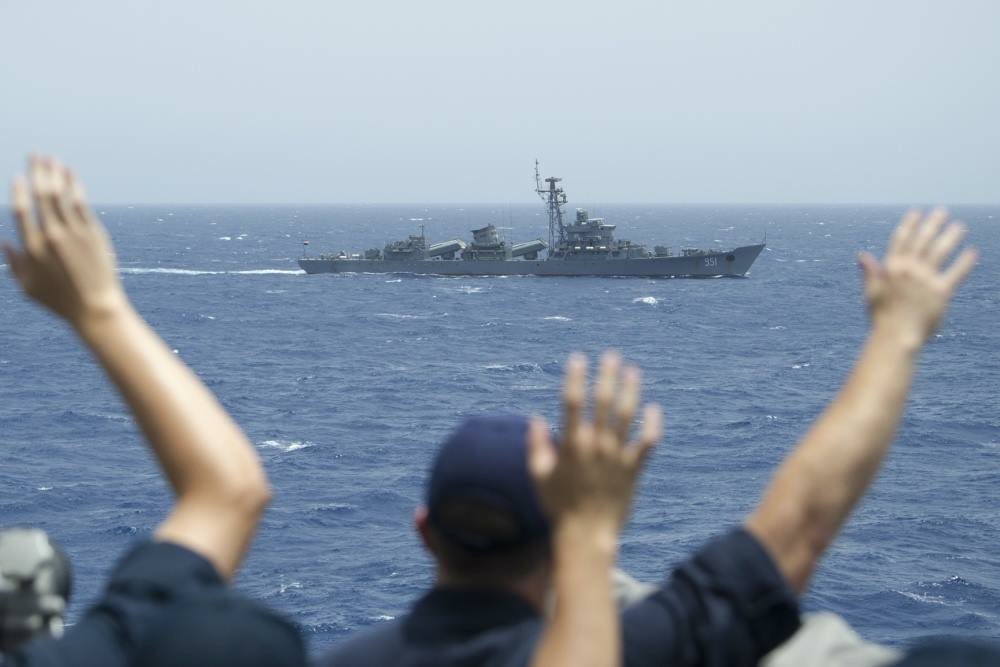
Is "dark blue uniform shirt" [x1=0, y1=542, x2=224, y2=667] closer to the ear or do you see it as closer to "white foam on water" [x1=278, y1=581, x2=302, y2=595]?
the ear

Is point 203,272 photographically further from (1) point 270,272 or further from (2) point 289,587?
(2) point 289,587

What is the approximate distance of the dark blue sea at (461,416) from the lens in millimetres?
25766

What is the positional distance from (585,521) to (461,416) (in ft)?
132

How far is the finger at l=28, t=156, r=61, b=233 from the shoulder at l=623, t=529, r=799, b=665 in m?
1.32

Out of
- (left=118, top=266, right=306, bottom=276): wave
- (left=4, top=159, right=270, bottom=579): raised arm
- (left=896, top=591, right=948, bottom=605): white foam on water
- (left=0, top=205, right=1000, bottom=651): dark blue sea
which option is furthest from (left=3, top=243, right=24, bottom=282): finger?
(left=118, top=266, right=306, bottom=276): wave

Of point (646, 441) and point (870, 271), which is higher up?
point (870, 271)

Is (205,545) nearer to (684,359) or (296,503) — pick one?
(296,503)

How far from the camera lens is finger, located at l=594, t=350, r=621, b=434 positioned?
1.89 metres

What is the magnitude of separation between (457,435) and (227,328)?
6551 cm

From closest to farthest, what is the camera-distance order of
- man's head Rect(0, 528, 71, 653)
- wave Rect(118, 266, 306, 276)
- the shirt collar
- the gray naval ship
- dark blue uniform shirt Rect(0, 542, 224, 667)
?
dark blue uniform shirt Rect(0, 542, 224, 667)
the shirt collar
man's head Rect(0, 528, 71, 653)
the gray naval ship
wave Rect(118, 266, 306, 276)

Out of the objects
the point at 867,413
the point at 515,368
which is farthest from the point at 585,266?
the point at 867,413

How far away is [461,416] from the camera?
42094 millimetres

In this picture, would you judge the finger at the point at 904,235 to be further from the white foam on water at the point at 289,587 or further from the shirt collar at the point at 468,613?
the white foam on water at the point at 289,587

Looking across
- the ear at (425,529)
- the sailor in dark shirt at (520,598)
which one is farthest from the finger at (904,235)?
the ear at (425,529)
